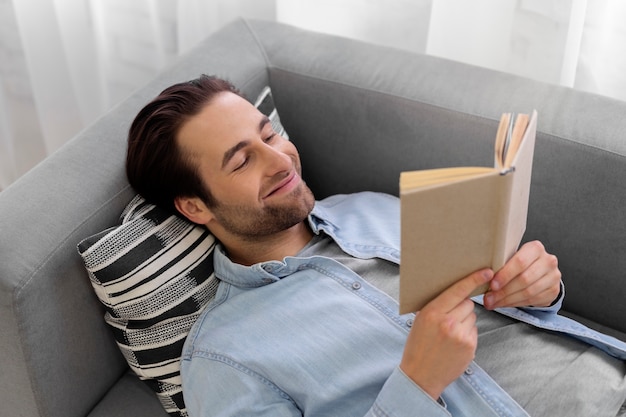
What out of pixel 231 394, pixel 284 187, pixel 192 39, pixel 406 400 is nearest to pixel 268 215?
pixel 284 187

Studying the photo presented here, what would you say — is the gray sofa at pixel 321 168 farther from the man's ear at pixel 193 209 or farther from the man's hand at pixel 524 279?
the man's hand at pixel 524 279

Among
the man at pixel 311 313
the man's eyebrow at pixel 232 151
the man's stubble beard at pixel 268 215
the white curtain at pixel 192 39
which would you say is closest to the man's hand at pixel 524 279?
the man at pixel 311 313

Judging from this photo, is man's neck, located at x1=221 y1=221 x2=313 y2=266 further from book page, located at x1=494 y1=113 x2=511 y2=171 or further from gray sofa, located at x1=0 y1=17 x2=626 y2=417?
book page, located at x1=494 y1=113 x2=511 y2=171

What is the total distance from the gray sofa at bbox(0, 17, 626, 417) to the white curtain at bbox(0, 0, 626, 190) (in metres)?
0.20

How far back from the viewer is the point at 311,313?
1.31 m

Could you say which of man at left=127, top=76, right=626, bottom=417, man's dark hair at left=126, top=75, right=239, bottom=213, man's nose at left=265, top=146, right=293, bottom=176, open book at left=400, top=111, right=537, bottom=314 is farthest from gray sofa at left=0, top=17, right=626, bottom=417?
open book at left=400, top=111, right=537, bottom=314

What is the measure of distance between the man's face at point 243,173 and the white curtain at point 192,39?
638 millimetres

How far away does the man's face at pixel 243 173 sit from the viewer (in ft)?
4.44

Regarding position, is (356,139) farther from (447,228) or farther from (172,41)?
(172,41)

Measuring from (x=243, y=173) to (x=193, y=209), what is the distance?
0.13 metres

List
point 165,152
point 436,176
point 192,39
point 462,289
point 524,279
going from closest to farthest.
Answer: point 436,176, point 462,289, point 524,279, point 165,152, point 192,39

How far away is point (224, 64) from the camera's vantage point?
5.41ft

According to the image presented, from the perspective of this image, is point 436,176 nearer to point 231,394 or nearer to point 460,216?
point 460,216

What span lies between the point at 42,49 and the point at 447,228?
1720 millimetres
